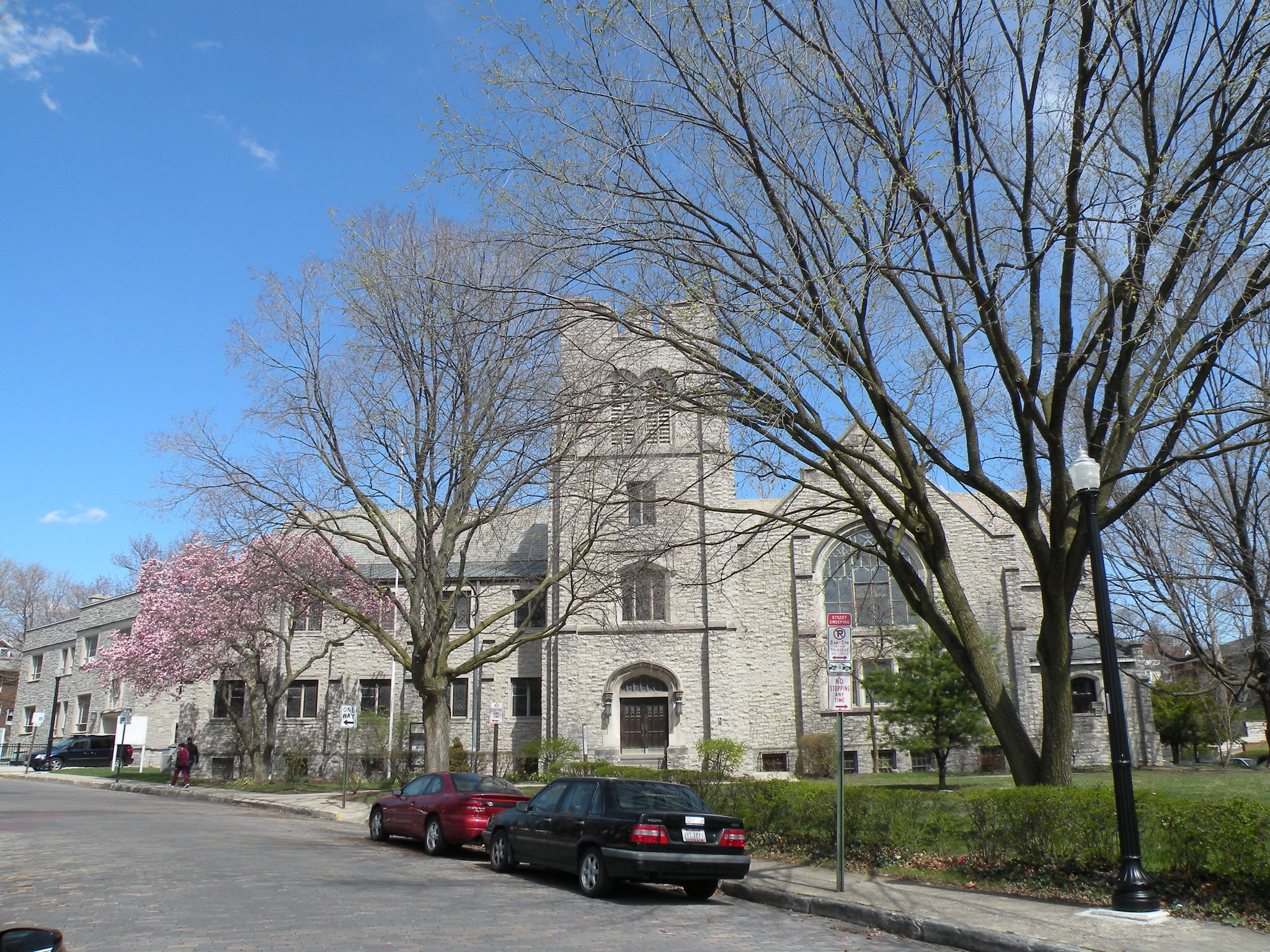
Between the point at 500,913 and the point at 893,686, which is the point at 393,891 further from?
the point at 893,686

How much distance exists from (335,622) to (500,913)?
30.2 m

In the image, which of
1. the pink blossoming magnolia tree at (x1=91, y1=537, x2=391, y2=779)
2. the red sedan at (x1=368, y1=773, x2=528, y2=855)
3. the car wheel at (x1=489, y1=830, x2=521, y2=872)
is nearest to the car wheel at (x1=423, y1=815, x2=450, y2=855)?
the red sedan at (x1=368, y1=773, x2=528, y2=855)

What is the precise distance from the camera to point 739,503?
137 ft

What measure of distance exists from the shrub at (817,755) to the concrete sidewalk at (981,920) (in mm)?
21501

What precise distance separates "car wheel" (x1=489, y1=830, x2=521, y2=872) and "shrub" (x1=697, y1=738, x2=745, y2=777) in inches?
746

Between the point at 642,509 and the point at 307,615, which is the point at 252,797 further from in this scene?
the point at 642,509

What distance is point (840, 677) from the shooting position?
11.1 metres

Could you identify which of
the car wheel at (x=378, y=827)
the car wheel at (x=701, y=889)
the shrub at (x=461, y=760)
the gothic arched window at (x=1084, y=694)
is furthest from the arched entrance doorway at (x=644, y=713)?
the car wheel at (x=701, y=889)

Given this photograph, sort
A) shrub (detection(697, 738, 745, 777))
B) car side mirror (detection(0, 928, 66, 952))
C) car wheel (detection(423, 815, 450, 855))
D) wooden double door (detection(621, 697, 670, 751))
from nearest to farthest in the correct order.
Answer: car side mirror (detection(0, 928, 66, 952))
car wheel (detection(423, 815, 450, 855))
shrub (detection(697, 738, 745, 777))
wooden double door (detection(621, 697, 670, 751))

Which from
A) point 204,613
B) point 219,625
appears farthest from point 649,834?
point 204,613

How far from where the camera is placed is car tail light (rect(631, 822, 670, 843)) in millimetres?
10516

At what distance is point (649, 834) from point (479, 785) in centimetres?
554

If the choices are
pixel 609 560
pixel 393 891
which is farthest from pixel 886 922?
pixel 609 560

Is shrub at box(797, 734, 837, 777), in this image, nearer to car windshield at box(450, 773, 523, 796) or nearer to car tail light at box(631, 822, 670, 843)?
car windshield at box(450, 773, 523, 796)
